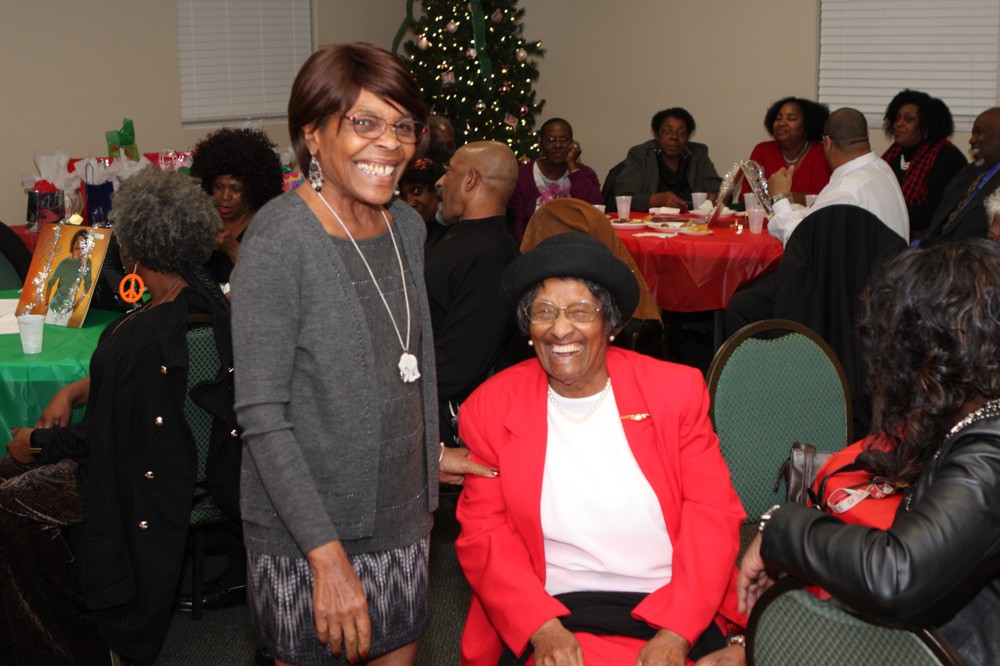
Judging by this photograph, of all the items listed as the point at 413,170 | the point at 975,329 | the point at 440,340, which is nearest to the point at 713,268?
the point at 413,170

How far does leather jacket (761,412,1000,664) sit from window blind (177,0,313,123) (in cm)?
665

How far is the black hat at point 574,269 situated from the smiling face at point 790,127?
5433mm

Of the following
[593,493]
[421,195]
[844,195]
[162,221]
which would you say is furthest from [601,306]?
[844,195]

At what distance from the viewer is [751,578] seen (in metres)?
1.79

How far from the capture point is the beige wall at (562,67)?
628 centimetres

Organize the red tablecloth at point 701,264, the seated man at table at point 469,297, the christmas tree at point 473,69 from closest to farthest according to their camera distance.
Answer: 1. the seated man at table at point 469,297
2. the red tablecloth at point 701,264
3. the christmas tree at point 473,69

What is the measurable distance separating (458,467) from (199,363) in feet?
3.49

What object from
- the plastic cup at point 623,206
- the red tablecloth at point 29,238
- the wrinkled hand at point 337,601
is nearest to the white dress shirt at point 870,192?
the plastic cup at point 623,206

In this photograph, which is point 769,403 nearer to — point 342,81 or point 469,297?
point 469,297

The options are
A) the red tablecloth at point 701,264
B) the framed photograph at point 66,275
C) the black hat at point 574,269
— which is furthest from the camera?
the red tablecloth at point 701,264

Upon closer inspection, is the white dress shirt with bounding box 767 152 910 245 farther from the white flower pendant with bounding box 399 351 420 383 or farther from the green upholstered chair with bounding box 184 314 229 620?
the white flower pendant with bounding box 399 351 420 383

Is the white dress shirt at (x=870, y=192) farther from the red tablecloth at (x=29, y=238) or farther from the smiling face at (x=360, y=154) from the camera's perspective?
the red tablecloth at (x=29, y=238)

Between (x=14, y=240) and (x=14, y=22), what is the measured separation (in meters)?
2.28

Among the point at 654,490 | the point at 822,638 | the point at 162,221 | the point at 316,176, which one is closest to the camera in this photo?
the point at 822,638
